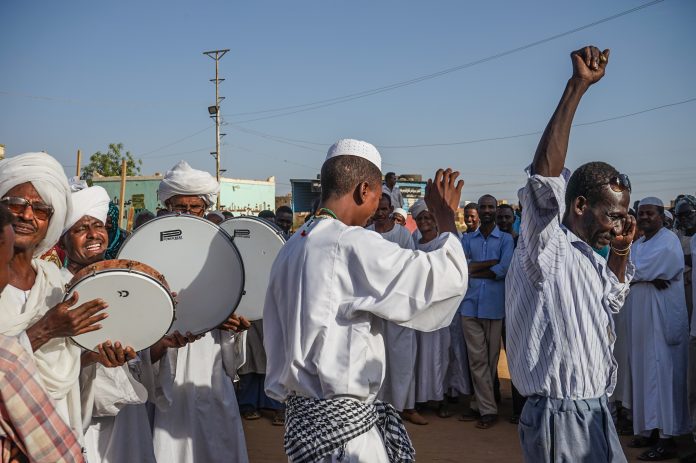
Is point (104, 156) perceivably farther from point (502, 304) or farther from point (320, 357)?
point (320, 357)

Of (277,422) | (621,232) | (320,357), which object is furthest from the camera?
(277,422)

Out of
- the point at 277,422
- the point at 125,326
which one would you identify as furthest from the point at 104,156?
the point at 125,326

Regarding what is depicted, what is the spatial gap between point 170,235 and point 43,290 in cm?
91

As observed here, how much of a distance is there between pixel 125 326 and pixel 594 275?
92.7 inches

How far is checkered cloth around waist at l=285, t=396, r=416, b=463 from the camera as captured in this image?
2879 mm

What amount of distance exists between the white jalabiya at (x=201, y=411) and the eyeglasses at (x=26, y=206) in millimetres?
1573

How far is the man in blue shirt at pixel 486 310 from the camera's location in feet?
26.5

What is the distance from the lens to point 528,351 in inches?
127

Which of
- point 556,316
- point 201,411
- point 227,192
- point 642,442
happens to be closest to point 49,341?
point 201,411

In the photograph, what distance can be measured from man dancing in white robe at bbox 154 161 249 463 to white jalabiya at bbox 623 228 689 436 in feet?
14.1

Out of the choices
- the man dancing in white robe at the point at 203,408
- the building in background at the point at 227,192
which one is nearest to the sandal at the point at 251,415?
the man dancing in white robe at the point at 203,408

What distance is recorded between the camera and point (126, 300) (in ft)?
11.3

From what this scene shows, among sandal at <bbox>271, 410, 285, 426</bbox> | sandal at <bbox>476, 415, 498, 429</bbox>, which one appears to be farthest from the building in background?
sandal at <bbox>476, 415, 498, 429</bbox>

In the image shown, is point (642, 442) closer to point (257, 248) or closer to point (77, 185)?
point (257, 248)
